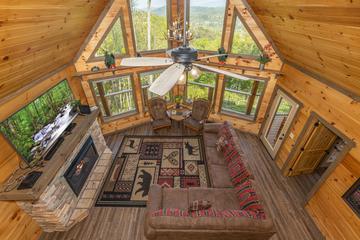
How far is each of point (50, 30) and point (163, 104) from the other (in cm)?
428

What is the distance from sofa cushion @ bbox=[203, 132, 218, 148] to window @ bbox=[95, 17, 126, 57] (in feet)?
14.0

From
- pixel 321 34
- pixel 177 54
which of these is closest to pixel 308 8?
pixel 321 34

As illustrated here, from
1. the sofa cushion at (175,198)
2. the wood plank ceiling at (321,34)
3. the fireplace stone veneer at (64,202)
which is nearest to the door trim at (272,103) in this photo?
the wood plank ceiling at (321,34)

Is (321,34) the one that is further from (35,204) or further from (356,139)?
(35,204)

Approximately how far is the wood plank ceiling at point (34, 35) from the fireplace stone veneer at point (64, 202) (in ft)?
6.45

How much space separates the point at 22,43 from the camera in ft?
9.11

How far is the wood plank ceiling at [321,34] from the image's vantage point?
2.32 m

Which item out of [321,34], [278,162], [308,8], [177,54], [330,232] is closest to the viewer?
[177,54]

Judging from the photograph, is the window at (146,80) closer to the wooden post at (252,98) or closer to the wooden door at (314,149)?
the wooden post at (252,98)

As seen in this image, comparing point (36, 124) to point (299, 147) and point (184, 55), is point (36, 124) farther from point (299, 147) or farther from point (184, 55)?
point (299, 147)

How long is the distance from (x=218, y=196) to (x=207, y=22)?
577cm

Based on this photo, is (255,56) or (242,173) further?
(255,56)

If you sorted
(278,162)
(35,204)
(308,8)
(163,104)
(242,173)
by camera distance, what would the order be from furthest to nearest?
(163,104), (278,162), (242,173), (35,204), (308,8)

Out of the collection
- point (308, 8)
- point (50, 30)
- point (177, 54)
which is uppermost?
point (308, 8)
